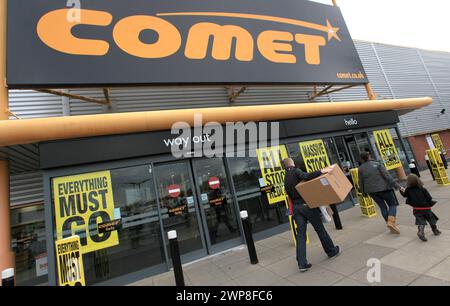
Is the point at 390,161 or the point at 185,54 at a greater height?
the point at 185,54

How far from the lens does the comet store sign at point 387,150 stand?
961 cm

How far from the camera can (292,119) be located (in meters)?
7.95

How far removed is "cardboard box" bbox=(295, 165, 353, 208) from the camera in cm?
377

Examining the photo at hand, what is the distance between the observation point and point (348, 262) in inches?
159

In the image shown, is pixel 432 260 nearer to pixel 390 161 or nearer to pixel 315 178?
pixel 315 178

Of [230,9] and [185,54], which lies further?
[230,9]

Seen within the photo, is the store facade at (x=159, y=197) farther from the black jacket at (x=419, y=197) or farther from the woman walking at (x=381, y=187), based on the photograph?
the black jacket at (x=419, y=197)

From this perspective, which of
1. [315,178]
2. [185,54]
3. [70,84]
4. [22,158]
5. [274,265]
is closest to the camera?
[315,178]

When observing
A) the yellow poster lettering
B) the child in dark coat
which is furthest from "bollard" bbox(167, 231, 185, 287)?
the yellow poster lettering

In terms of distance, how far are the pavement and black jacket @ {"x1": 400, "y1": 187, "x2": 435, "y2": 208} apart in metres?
0.69

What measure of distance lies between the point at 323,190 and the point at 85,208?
517cm

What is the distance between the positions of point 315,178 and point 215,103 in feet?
18.5

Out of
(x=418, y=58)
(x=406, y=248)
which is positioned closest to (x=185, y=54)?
(x=406, y=248)

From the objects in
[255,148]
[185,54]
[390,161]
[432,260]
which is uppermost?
[185,54]
